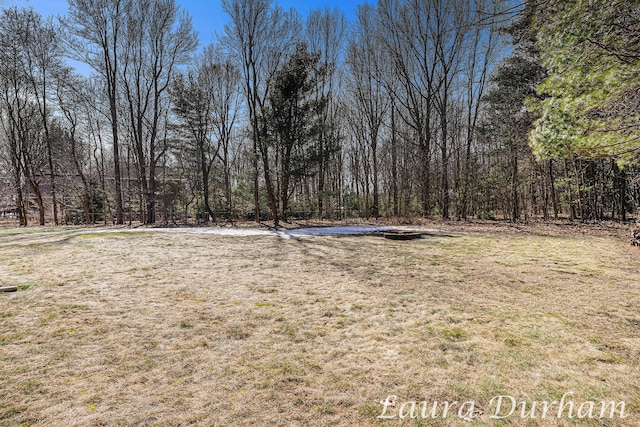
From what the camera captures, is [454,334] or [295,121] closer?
[454,334]

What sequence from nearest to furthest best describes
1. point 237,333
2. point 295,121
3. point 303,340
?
point 303,340
point 237,333
point 295,121

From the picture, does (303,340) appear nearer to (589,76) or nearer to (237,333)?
(237,333)

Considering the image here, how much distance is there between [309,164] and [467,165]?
822 centimetres

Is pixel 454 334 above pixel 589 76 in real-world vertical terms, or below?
below

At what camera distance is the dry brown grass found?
163 centimetres

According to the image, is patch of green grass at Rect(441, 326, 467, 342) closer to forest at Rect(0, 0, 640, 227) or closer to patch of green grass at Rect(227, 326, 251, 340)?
patch of green grass at Rect(227, 326, 251, 340)

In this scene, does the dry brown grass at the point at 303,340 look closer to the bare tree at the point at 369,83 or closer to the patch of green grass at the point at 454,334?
the patch of green grass at the point at 454,334

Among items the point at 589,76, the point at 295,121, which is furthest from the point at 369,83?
the point at 589,76

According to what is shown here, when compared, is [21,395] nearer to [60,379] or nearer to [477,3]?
[60,379]

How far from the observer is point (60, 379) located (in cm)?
181

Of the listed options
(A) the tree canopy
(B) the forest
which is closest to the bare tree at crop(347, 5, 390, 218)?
(B) the forest

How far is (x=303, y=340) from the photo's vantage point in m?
2.42

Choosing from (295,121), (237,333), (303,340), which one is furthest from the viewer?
(295,121)

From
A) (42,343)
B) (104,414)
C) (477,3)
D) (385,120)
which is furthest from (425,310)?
(385,120)
